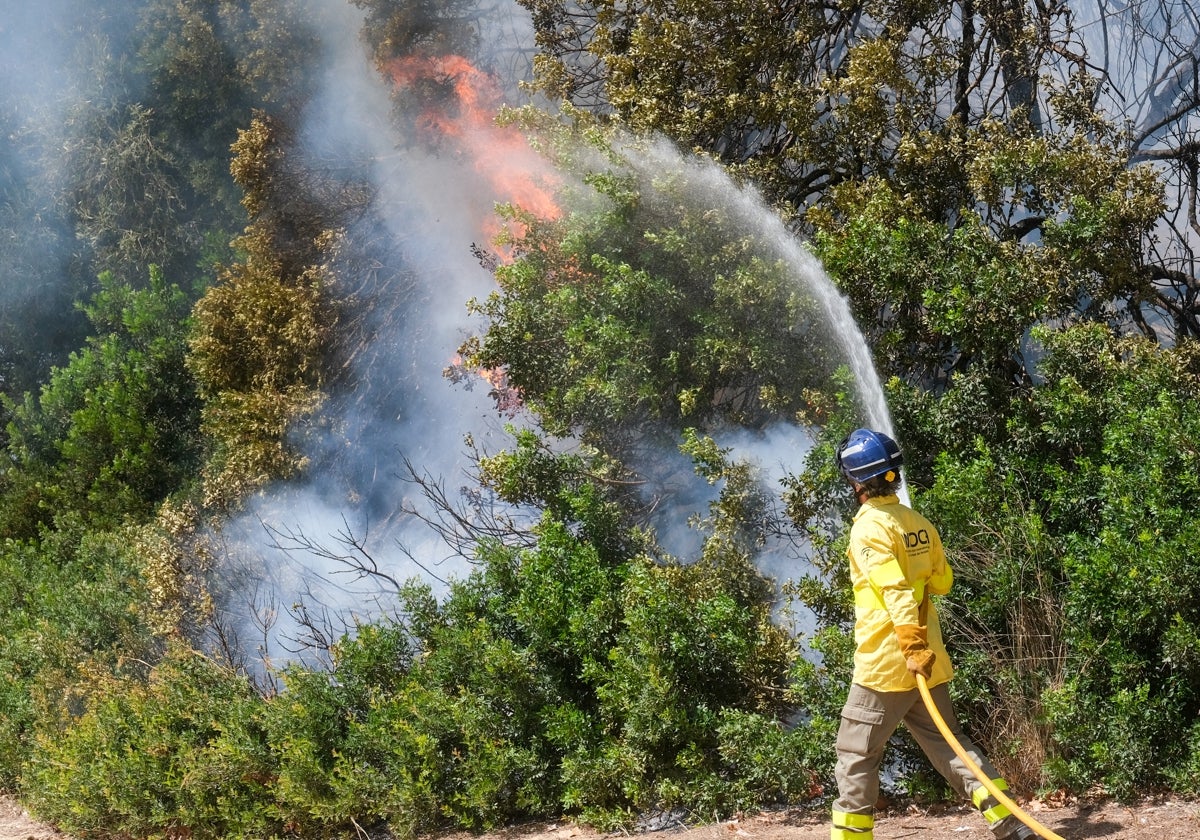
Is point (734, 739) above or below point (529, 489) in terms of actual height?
below

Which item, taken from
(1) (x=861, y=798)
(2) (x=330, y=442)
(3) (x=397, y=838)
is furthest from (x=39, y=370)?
(1) (x=861, y=798)

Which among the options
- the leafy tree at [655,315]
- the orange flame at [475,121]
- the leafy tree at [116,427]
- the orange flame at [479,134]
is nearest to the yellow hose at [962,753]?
the leafy tree at [655,315]

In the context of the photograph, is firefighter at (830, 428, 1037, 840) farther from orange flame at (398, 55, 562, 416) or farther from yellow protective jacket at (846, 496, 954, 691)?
orange flame at (398, 55, 562, 416)

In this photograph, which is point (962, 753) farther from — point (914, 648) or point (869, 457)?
point (869, 457)

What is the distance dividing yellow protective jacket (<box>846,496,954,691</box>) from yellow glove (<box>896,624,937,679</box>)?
0.03 meters

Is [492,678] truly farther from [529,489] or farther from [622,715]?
[529,489]

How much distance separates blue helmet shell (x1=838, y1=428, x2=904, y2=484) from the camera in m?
4.71

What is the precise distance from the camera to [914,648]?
14.8ft

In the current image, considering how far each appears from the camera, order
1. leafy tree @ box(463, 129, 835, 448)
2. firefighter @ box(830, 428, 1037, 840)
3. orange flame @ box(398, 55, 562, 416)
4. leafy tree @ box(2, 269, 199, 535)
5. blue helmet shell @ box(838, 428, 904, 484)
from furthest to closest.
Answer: leafy tree @ box(2, 269, 199, 535) → orange flame @ box(398, 55, 562, 416) → leafy tree @ box(463, 129, 835, 448) → blue helmet shell @ box(838, 428, 904, 484) → firefighter @ box(830, 428, 1037, 840)

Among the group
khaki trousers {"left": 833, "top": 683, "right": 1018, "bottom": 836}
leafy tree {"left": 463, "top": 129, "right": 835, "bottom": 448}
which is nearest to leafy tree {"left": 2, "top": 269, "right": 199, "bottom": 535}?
leafy tree {"left": 463, "top": 129, "right": 835, "bottom": 448}

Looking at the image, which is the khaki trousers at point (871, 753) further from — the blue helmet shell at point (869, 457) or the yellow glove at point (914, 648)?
the blue helmet shell at point (869, 457)

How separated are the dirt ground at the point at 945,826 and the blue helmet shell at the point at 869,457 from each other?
1.74m

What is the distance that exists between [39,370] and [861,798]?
1612cm

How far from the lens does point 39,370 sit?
57.6 ft
